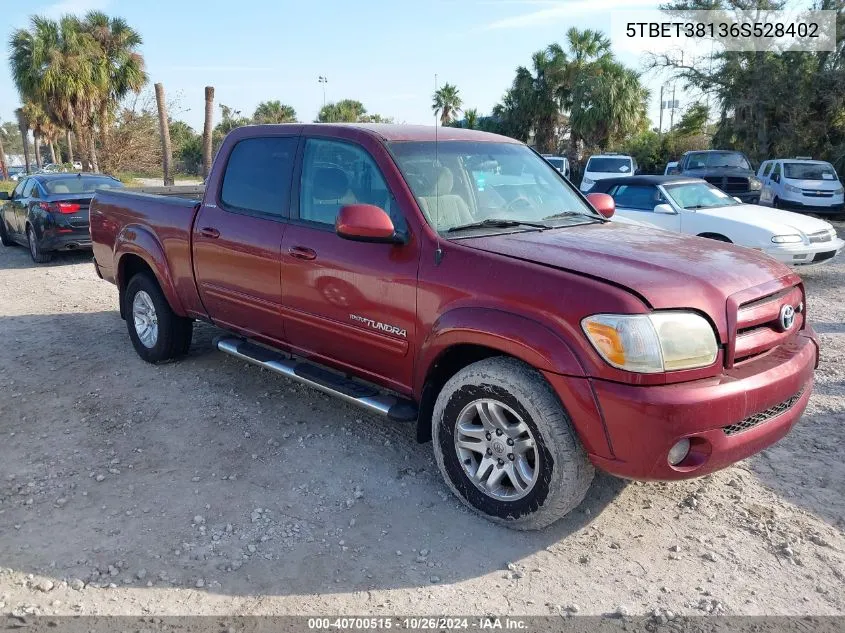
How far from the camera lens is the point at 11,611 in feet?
9.28

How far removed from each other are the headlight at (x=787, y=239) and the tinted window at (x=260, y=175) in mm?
6624

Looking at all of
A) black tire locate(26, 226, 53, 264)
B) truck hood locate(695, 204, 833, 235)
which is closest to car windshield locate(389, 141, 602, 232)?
truck hood locate(695, 204, 833, 235)

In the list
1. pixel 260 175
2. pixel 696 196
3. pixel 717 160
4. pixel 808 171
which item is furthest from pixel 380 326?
pixel 808 171

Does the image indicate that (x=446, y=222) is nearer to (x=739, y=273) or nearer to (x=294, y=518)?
(x=739, y=273)

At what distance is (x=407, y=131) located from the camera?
4.23 m

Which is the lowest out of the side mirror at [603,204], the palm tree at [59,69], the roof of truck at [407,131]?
the side mirror at [603,204]

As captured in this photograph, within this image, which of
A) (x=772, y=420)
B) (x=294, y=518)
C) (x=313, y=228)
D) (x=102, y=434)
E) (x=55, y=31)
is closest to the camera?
(x=772, y=420)

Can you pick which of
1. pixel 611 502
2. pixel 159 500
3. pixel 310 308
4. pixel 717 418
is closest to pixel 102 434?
pixel 159 500

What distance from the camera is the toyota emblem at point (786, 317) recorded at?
130 inches

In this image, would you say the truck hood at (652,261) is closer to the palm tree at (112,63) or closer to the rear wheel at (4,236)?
the rear wheel at (4,236)

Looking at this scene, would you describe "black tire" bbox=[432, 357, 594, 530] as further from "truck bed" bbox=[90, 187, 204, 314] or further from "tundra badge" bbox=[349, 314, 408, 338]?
"truck bed" bbox=[90, 187, 204, 314]

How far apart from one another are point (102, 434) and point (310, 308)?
1.71 metres

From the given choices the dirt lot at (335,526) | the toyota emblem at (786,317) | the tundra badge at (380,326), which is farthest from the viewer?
the tundra badge at (380,326)

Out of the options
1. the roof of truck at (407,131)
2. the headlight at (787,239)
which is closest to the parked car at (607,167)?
the headlight at (787,239)
